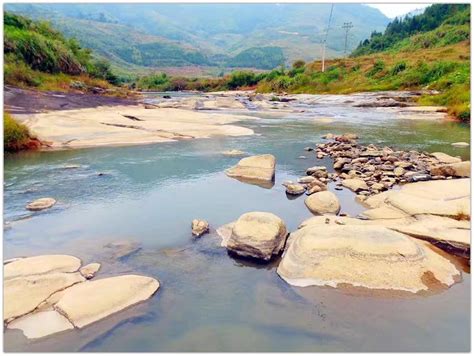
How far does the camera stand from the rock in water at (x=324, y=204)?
9.73m

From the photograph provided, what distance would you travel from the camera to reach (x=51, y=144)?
1756 cm

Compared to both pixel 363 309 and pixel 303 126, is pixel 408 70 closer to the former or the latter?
pixel 303 126

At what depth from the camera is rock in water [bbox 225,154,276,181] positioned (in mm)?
12883

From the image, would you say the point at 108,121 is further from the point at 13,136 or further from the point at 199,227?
the point at 199,227

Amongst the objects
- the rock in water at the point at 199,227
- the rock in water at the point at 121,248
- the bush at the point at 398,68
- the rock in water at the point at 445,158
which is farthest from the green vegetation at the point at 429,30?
the rock in water at the point at 121,248

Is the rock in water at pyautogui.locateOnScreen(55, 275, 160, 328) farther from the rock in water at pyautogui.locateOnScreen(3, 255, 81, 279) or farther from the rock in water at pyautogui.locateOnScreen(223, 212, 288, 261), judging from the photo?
the rock in water at pyautogui.locateOnScreen(223, 212, 288, 261)

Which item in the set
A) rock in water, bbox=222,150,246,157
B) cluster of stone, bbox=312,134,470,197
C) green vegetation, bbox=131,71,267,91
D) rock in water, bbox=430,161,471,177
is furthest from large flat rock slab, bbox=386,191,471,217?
green vegetation, bbox=131,71,267,91

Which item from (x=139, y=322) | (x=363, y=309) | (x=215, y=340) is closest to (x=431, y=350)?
(x=363, y=309)

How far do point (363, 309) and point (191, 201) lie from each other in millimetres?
5723

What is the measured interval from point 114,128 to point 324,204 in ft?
42.3

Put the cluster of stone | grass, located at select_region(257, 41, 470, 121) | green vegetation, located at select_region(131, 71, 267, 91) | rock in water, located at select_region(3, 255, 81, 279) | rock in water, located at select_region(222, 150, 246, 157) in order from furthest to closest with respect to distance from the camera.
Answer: green vegetation, located at select_region(131, 71, 267, 91)
grass, located at select_region(257, 41, 470, 121)
rock in water, located at select_region(222, 150, 246, 157)
the cluster of stone
rock in water, located at select_region(3, 255, 81, 279)

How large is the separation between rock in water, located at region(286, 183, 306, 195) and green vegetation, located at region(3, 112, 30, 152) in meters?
10.4

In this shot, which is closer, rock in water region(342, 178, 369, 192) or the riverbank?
rock in water region(342, 178, 369, 192)

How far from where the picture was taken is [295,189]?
11461mm
